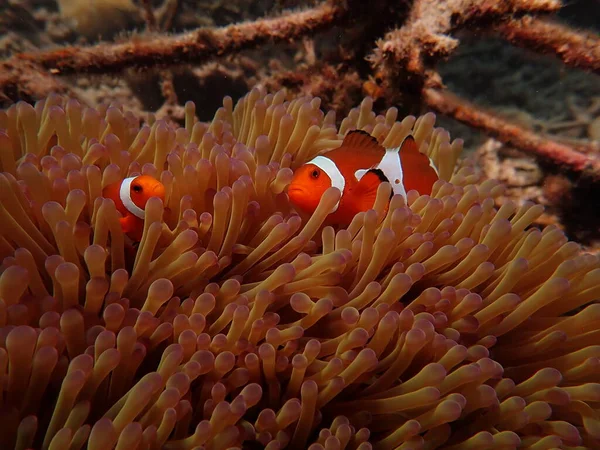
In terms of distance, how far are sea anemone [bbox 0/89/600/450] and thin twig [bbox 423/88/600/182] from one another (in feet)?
3.64

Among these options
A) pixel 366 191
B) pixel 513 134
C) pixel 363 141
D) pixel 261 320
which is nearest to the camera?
pixel 261 320

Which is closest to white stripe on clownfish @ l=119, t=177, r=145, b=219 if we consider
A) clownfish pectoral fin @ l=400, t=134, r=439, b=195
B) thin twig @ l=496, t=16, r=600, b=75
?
clownfish pectoral fin @ l=400, t=134, r=439, b=195

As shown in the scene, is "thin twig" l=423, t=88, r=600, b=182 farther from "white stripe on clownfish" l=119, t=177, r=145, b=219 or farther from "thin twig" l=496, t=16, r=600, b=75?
"white stripe on clownfish" l=119, t=177, r=145, b=219

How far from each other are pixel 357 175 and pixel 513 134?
147 cm

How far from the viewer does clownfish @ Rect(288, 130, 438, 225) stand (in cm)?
143

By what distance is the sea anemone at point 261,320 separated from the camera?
39.1 inches

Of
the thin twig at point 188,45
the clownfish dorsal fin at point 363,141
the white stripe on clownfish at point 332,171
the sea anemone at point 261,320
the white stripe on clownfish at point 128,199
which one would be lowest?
the sea anemone at point 261,320

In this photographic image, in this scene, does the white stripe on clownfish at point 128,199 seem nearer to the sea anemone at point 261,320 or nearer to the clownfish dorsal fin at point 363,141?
the sea anemone at point 261,320

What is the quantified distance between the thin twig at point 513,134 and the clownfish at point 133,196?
5.34 ft

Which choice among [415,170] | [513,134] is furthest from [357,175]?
[513,134]

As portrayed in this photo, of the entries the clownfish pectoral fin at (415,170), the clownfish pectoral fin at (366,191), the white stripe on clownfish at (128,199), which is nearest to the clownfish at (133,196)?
the white stripe on clownfish at (128,199)

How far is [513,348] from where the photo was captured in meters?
1.38

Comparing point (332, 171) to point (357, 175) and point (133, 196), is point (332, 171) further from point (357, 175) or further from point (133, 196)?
point (133, 196)

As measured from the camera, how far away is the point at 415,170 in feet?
5.42
